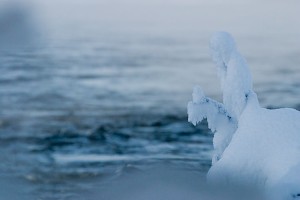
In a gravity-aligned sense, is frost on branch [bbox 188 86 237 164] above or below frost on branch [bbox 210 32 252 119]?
below

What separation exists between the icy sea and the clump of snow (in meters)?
0.28

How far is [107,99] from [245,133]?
435 inches

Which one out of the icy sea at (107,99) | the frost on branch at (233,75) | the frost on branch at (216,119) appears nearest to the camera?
the frost on branch at (233,75)

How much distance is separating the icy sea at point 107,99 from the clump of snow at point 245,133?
28 cm

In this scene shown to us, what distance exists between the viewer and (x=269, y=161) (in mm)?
4816

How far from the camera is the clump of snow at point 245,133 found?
4680mm

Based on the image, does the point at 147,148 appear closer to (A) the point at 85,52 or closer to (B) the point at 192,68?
(B) the point at 192,68

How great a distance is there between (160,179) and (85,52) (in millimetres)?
19180

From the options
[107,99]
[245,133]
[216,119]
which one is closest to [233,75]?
[216,119]

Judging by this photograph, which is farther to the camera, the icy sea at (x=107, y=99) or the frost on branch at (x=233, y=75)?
the icy sea at (x=107, y=99)

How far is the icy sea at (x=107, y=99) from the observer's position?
8.55 metres

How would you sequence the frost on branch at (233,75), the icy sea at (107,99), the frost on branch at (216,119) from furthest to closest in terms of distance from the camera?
1. the icy sea at (107,99)
2. the frost on branch at (216,119)
3. the frost on branch at (233,75)

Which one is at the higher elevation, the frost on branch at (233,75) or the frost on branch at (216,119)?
the frost on branch at (233,75)

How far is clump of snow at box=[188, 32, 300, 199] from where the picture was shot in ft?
15.4
